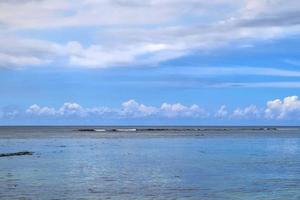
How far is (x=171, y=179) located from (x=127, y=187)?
588 cm

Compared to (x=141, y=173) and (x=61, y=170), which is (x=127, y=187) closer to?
(x=141, y=173)

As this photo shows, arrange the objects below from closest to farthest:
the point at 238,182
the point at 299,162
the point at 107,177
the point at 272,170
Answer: the point at 238,182
the point at 107,177
the point at 272,170
the point at 299,162

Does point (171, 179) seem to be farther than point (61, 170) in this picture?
No

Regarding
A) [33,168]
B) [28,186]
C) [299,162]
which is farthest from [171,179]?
[299,162]

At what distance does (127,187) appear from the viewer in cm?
3806

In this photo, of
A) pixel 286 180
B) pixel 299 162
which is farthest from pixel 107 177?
pixel 299 162

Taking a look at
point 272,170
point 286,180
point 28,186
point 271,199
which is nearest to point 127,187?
point 28,186

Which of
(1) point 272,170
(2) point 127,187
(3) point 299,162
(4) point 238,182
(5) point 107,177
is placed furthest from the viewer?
(3) point 299,162

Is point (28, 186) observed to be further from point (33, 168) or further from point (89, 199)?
point (33, 168)

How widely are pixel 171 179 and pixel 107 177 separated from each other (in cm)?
612

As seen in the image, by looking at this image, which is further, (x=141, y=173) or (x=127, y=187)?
(x=141, y=173)

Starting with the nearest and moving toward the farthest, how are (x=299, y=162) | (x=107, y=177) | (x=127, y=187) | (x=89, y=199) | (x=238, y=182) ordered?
(x=89, y=199) → (x=127, y=187) → (x=238, y=182) → (x=107, y=177) → (x=299, y=162)

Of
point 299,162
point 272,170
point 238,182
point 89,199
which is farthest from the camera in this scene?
point 299,162

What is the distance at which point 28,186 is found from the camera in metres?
38.2
